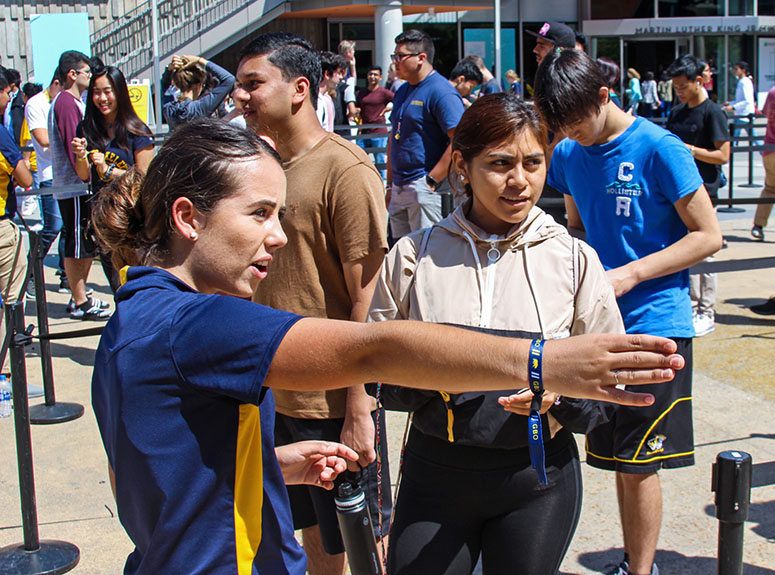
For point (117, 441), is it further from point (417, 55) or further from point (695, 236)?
point (417, 55)

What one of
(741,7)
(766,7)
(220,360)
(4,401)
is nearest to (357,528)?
(220,360)

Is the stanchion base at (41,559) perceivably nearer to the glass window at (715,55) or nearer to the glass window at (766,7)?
the glass window at (715,55)

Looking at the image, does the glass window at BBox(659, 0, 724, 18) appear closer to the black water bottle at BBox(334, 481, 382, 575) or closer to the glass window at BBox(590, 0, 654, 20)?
the glass window at BBox(590, 0, 654, 20)

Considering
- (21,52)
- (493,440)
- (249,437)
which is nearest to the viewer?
(249,437)

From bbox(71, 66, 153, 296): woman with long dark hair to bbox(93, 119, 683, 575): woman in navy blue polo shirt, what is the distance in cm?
470

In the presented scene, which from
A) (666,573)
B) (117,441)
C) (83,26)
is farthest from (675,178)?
(83,26)

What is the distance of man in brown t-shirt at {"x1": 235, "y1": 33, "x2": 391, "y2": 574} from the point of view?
9.59ft

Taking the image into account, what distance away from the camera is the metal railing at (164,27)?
76.4ft

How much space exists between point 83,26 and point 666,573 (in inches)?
518

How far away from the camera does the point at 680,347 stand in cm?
325

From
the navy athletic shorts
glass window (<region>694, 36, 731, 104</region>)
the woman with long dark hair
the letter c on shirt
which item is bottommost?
the navy athletic shorts

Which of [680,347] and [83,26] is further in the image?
[83,26]

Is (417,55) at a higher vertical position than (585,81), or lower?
higher

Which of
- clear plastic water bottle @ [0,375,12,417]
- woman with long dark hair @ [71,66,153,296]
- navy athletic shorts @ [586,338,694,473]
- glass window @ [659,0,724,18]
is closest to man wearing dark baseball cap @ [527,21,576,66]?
woman with long dark hair @ [71,66,153,296]
